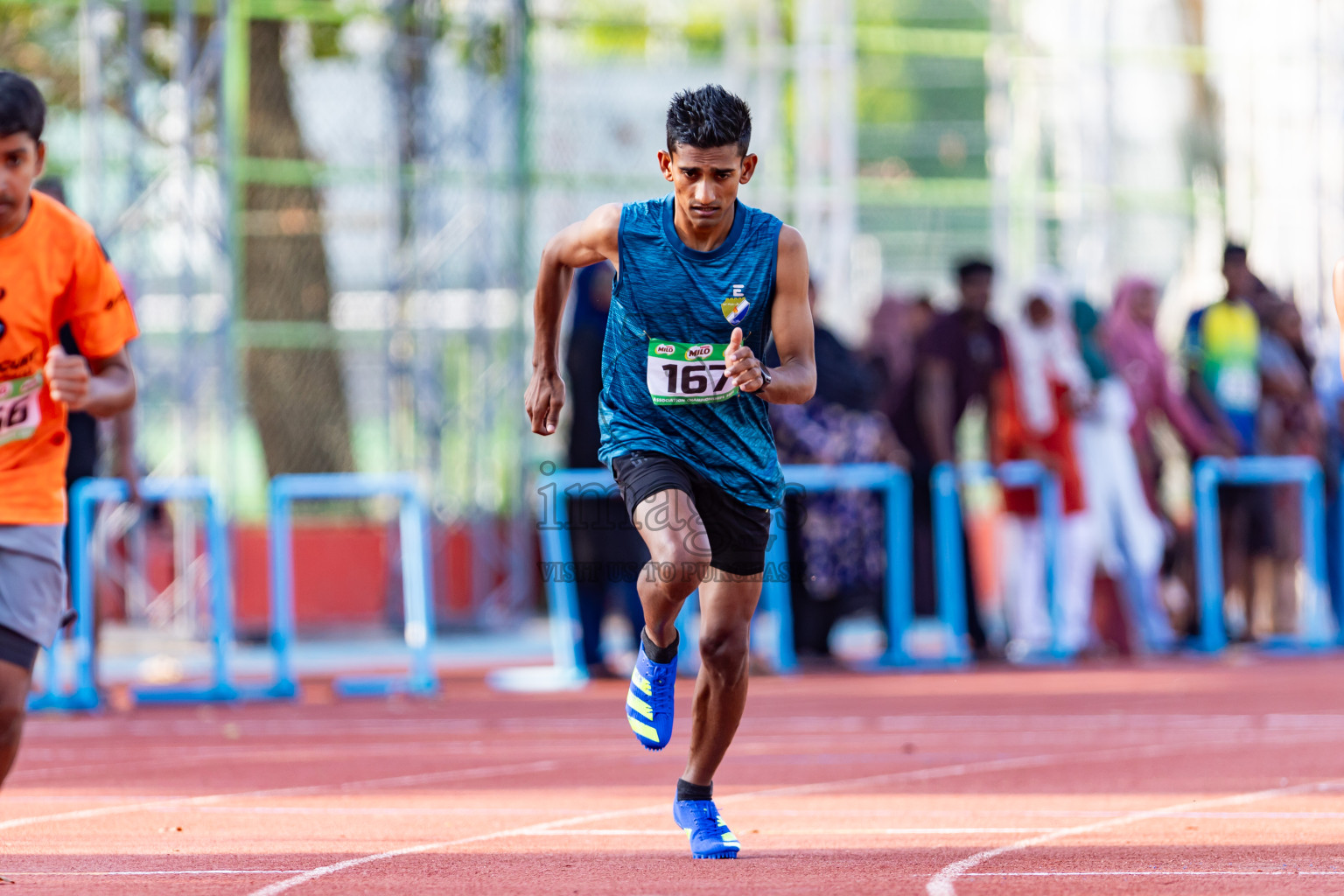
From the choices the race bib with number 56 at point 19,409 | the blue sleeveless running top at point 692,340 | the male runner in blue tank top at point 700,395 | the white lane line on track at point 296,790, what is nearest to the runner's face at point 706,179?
the male runner in blue tank top at point 700,395

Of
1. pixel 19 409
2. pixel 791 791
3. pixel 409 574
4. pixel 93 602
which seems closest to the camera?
pixel 19 409

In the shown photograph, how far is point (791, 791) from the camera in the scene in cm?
771

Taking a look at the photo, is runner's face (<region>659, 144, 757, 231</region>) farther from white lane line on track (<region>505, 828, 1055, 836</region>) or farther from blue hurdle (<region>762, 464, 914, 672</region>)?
blue hurdle (<region>762, 464, 914, 672</region>)

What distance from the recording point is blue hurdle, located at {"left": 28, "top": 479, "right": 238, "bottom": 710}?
10688 mm

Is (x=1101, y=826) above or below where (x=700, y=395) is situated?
below

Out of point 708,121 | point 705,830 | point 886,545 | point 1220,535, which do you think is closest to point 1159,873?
point 705,830

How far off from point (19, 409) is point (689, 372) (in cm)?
176

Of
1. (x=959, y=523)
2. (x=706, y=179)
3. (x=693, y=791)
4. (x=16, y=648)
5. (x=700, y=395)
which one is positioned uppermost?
(x=706, y=179)

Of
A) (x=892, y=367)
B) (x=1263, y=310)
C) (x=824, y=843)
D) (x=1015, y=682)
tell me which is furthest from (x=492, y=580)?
(x=824, y=843)

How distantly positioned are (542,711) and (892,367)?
16.6 ft

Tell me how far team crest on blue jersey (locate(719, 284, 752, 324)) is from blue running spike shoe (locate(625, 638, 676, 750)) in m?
0.94

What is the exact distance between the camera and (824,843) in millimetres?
6199

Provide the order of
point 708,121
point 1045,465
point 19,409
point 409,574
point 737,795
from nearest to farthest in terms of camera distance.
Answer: point 19,409, point 708,121, point 737,795, point 409,574, point 1045,465

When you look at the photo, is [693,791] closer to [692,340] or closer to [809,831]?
[809,831]
